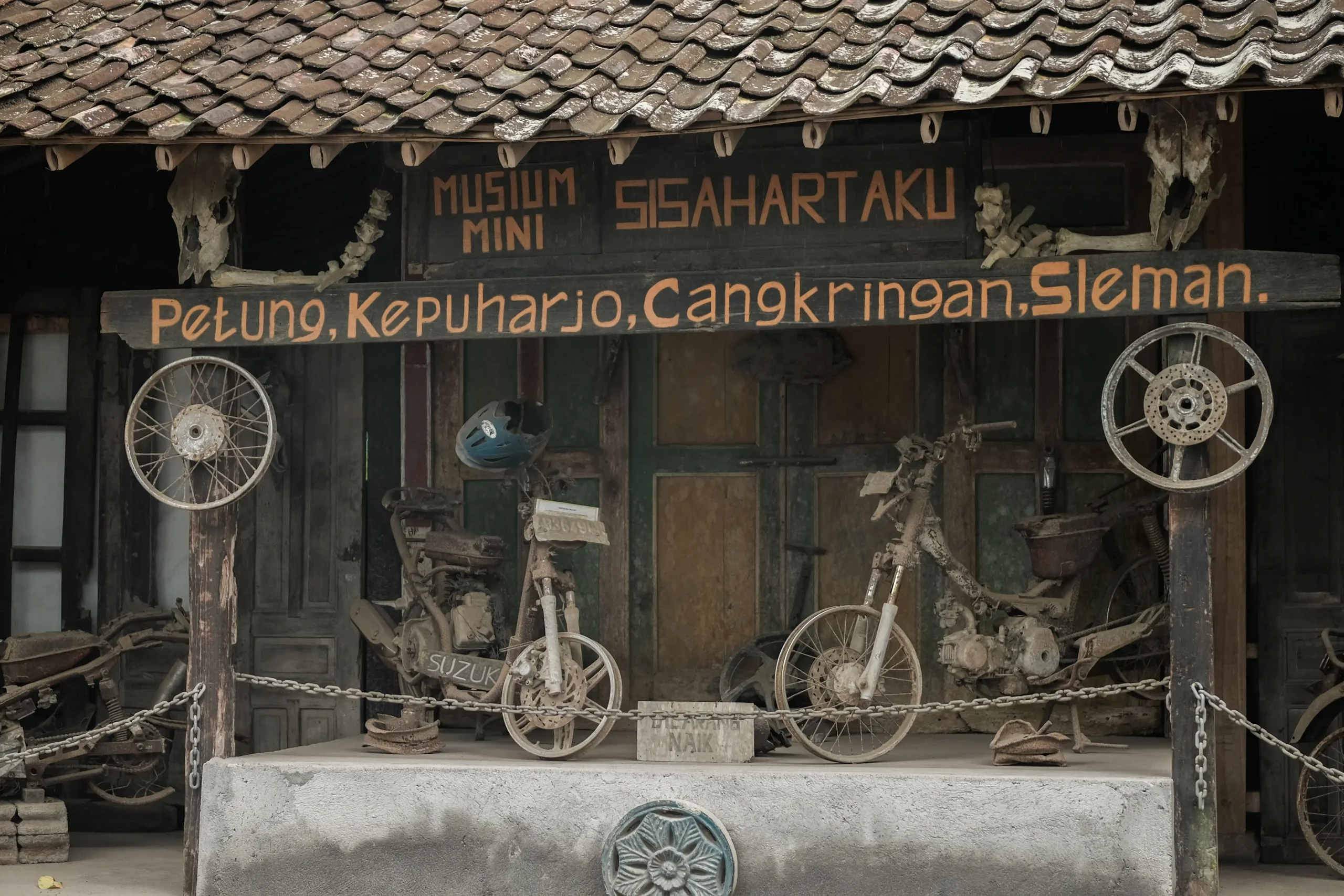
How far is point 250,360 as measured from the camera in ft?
32.3

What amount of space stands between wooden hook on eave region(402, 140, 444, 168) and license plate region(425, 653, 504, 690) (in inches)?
104

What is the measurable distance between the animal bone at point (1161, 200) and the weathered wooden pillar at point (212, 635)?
3.79 metres

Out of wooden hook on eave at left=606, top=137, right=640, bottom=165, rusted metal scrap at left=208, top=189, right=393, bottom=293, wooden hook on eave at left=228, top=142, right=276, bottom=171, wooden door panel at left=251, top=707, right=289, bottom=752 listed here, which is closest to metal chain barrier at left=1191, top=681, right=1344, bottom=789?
wooden hook on eave at left=606, top=137, right=640, bottom=165

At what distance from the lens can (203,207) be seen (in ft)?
26.8

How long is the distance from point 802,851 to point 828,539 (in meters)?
2.15

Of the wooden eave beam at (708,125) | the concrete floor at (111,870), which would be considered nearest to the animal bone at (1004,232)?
the wooden eave beam at (708,125)

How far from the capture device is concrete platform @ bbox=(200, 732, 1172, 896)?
7320 millimetres

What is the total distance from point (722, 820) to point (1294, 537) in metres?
3.47

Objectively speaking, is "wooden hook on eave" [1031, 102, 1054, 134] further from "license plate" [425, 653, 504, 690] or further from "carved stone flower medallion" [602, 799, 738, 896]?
"license plate" [425, 653, 504, 690]

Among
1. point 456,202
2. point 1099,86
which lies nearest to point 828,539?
point 456,202

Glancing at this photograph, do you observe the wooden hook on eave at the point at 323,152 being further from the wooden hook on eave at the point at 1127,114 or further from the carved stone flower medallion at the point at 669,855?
the wooden hook on eave at the point at 1127,114

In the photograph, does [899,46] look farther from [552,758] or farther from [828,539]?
[552,758]

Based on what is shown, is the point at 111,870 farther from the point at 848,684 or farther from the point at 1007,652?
the point at 1007,652

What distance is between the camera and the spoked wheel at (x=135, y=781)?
9539mm
